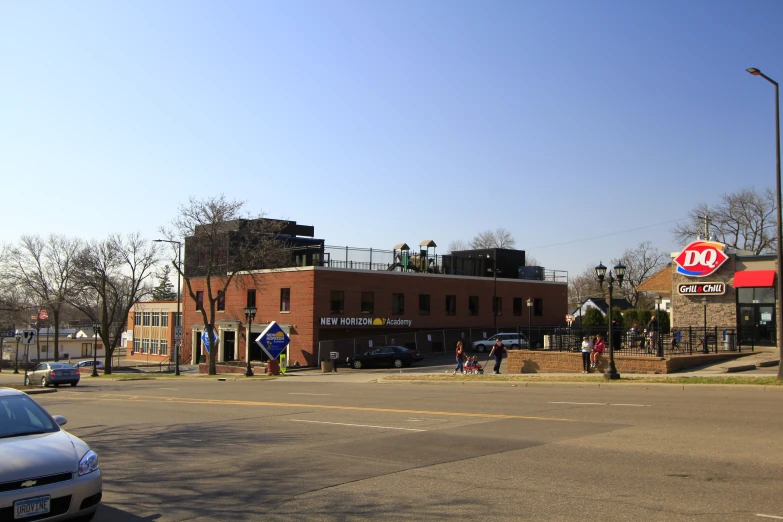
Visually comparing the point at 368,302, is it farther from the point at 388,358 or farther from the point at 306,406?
the point at 306,406

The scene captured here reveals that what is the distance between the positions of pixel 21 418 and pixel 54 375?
33062mm

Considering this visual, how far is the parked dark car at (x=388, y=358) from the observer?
148ft

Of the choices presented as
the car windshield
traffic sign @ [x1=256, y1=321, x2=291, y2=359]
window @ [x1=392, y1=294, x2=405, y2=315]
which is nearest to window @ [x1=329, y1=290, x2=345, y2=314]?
→ window @ [x1=392, y1=294, x2=405, y2=315]

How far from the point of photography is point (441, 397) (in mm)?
21219

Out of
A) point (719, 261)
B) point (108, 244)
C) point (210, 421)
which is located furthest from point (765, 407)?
point (108, 244)

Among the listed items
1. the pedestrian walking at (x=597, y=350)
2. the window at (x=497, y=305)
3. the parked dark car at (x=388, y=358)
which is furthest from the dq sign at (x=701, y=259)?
the window at (x=497, y=305)

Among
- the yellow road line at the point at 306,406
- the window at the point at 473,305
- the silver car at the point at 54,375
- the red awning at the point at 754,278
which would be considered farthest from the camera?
the window at the point at 473,305

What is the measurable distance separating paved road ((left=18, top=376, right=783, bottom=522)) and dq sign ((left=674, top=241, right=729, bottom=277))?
1809 cm

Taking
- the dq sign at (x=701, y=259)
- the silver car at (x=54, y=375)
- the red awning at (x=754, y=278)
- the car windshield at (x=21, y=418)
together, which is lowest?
the silver car at (x=54, y=375)

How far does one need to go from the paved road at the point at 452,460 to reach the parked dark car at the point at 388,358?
2611 cm

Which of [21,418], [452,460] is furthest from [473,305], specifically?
[21,418]

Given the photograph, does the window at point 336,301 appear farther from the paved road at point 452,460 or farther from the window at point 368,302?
the paved road at point 452,460

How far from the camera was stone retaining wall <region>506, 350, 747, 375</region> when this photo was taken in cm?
2740

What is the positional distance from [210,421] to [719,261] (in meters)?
28.6
